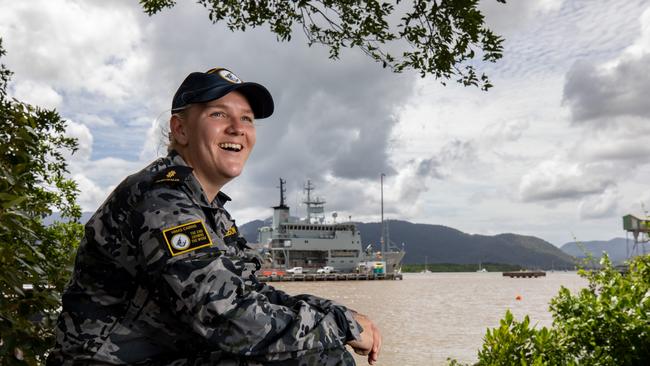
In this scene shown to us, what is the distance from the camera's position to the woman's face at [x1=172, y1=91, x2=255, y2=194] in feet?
4.92

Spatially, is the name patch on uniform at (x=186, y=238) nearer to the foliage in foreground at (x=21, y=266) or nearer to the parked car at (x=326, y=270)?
the foliage in foreground at (x=21, y=266)

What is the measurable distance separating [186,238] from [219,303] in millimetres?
149

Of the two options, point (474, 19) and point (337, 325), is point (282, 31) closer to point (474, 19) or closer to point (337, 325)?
point (474, 19)

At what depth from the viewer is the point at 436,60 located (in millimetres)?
3701

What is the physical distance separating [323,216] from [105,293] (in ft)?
209

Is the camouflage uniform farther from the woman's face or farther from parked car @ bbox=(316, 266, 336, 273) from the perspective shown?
parked car @ bbox=(316, 266, 336, 273)

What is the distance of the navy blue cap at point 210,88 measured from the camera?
4.88 feet

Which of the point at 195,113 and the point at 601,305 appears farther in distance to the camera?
the point at 601,305

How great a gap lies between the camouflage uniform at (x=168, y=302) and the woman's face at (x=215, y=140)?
172 millimetres

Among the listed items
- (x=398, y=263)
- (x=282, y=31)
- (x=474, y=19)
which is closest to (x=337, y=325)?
(x=474, y=19)

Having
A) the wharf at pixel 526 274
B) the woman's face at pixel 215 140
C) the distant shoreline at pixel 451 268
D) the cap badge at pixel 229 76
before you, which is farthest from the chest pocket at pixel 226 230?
the distant shoreline at pixel 451 268

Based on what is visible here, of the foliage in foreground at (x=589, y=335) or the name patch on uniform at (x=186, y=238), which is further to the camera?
the foliage in foreground at (x=589, y=335)

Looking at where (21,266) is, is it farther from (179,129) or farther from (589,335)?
(589,335)

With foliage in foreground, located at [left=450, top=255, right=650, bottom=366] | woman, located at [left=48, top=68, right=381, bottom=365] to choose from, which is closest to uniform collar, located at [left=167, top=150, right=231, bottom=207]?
woman, located at [left=48, top=68, right=381, bottom=365]
